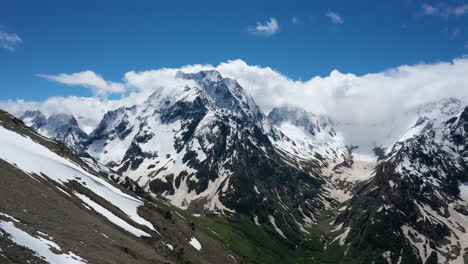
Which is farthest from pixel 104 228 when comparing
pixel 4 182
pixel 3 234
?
pixel 3 234

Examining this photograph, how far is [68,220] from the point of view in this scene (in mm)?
71312

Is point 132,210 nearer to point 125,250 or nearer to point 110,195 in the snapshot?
point 110,195

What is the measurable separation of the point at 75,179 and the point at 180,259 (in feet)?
112

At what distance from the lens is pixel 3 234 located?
4844 centimetres

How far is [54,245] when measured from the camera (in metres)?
54.5

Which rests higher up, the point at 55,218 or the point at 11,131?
the point at 11,131

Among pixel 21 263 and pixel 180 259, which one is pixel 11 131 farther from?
pixel 21 263

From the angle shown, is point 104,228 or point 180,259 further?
point 180,259

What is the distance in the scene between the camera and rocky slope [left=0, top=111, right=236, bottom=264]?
5272 centimetres

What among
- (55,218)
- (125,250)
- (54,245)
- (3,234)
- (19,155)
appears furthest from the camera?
(19,155)

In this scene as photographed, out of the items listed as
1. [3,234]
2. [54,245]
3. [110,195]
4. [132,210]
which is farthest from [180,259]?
[3,234]

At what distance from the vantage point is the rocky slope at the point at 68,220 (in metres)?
52.7

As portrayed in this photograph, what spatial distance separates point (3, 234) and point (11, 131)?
79.9m

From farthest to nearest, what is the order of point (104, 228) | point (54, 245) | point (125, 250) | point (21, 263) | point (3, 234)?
point (104, 228) < point (125, 250) < point (54, 245) < point (3, 234) < point (21, 263)
